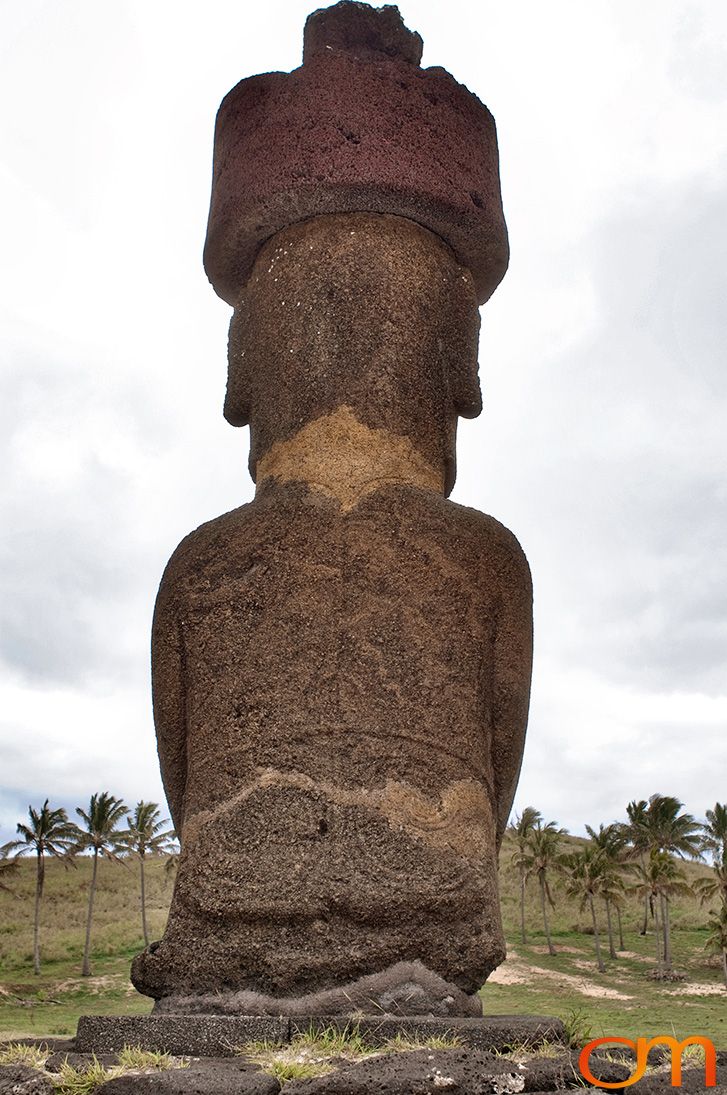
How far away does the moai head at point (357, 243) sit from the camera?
5.39 metres

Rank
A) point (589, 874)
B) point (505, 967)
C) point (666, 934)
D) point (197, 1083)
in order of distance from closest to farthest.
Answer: point (197, 1083)
point (505, 967)
point (666, 934)
point (589, 874)

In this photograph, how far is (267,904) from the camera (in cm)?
420

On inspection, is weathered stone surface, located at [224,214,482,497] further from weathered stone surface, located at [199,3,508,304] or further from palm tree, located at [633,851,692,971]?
palm tree, located at [633,851,692,971]

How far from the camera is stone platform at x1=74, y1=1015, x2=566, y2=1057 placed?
11.5 feet

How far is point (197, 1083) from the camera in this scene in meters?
2.96

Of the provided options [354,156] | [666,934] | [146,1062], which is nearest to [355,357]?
[354,156]

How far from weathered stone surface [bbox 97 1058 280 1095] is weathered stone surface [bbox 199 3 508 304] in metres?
4.24

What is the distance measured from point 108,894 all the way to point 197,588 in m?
60.3

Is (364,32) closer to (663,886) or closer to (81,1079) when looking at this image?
(81,1079)

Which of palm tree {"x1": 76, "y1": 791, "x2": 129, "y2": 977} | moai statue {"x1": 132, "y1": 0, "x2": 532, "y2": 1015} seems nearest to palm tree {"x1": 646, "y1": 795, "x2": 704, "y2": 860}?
palm tree {"x1": 76, "y1": 791, "x2": 129, "y2": 977}

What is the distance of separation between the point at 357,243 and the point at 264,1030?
3.79m

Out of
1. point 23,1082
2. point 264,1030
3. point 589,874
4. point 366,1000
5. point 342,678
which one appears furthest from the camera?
point 589,874

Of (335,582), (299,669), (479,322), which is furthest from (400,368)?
(299,669)

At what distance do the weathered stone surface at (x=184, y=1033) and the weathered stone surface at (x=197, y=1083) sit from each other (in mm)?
582
